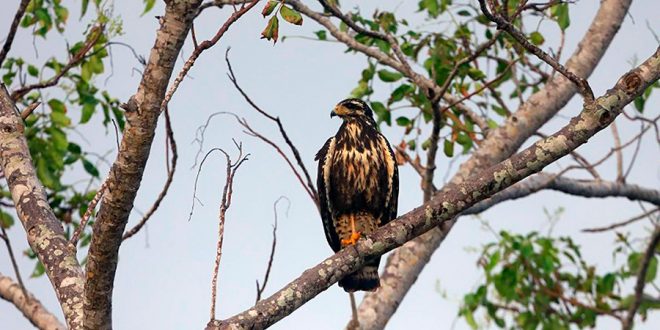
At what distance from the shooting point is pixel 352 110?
21.9ft

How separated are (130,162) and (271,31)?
76cm

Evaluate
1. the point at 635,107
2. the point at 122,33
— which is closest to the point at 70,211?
the point at 122,33

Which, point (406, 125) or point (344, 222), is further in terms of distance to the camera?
point (406, 125)

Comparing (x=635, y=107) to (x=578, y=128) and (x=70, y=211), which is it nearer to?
(x=578, y=128)

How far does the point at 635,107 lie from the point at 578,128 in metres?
3.87

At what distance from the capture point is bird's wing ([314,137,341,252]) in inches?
244

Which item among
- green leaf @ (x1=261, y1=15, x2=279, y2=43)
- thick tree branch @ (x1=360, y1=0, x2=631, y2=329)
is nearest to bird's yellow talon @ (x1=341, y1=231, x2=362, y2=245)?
thick tree branch @ (x1=360, y1=0, x2=631, y2=329)

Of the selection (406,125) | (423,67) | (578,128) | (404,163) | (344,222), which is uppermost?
(423,67)

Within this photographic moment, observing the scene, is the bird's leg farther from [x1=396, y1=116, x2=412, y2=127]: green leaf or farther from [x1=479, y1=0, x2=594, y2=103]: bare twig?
[x1=479, y1=0, x2=594, y2=103]: bare twig

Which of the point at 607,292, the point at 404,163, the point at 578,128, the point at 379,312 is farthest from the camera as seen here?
the point at 607,292

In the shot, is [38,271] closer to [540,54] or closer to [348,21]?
[348,21]

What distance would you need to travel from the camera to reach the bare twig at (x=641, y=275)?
238 cm

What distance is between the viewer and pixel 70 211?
7910 mm

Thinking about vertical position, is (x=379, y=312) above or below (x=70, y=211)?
below
